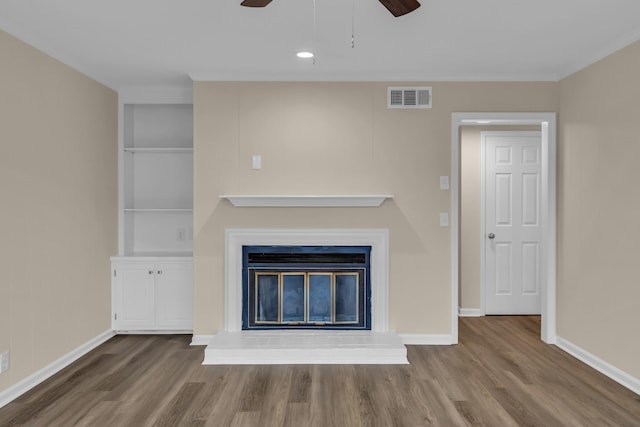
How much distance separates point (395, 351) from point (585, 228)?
1.86 m

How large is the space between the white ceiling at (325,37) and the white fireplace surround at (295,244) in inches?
55.3

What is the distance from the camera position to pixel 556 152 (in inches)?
165

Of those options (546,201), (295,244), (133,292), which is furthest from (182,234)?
(546,201)

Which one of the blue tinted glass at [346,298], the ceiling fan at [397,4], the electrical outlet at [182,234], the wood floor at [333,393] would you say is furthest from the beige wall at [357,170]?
the ceiling fan at [397,4]

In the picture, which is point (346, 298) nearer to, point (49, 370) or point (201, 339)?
point (201, 339)

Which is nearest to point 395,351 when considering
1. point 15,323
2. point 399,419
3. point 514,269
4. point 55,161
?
point 399,419

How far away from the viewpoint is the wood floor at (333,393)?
2758 mm

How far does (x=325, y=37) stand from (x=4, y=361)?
3.06 metres

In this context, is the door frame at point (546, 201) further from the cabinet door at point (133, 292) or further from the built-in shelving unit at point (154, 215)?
the cabinet door at point (133, 292)

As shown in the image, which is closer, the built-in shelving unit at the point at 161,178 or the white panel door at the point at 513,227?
the built-in shelving unit at the point at 161,178

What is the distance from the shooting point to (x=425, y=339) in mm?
4176

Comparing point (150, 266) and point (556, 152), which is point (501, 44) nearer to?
point (556, 152)

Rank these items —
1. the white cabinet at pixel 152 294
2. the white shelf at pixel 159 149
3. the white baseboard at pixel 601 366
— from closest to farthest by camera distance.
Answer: the white baseboard at pixel 601 366
the white cabinet at pixel 152 294
the white shelf at pixel 159 149

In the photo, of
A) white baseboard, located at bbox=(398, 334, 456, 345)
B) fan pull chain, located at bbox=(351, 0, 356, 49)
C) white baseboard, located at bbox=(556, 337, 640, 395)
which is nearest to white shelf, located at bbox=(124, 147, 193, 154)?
fan pull chain, located at bbox=(351, 0, 356, 49)
